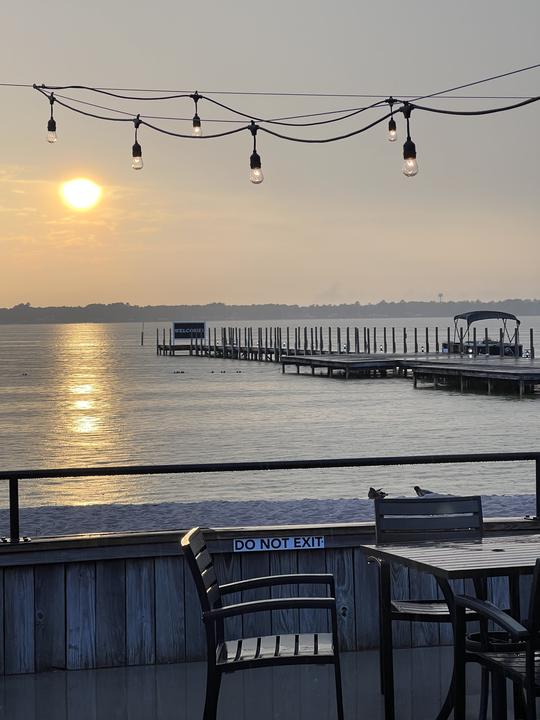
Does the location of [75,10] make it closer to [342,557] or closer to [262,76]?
[262,76]

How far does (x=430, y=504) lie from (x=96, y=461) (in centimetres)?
2320

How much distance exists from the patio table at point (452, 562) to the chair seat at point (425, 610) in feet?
0.32

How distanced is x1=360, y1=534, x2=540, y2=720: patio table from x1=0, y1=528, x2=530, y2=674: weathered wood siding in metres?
0.90

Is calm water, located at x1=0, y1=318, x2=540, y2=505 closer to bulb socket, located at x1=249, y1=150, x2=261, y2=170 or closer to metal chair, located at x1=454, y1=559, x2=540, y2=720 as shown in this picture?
bulb socket, located at x1=249, y1=150, x2=261, y2=170

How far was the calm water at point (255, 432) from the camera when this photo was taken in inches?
773

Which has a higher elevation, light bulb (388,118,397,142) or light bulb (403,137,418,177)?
light bulb (388,118,397,142)

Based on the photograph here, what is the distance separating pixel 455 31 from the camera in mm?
15102

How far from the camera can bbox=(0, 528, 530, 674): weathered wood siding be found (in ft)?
18.1

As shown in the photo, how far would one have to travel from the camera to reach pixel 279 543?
580 centimetres

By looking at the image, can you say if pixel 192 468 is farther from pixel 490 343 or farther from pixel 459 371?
pixel 490 343

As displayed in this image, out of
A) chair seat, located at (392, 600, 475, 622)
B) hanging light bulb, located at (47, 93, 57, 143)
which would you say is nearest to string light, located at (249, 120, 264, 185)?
hanging light bulb, located at (47, 93, 57, 143)

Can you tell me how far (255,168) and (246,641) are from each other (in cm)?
477

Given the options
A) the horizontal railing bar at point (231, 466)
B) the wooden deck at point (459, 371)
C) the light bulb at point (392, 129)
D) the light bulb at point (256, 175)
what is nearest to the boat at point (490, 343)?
the wooden deck at point (459, 371)

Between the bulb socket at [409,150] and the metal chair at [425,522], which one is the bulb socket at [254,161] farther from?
the metal chair at [425,522]
